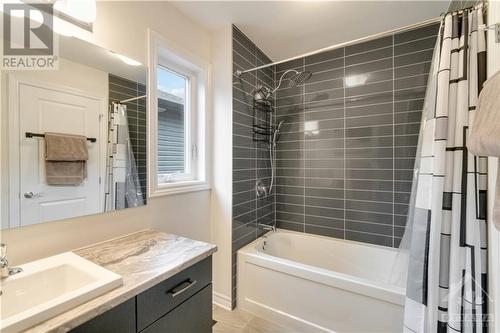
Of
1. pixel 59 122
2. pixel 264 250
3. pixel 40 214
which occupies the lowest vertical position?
pixel 264 250

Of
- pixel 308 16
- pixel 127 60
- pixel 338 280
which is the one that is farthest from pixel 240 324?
pixel 308 16

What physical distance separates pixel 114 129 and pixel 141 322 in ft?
3.35

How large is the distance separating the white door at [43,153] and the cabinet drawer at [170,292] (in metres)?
0.64

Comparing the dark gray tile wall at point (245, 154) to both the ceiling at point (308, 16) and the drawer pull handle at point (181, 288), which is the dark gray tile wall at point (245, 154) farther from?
the drawer pull handle at point (181, 288)

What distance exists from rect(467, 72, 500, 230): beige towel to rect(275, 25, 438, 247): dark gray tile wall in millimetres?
1474

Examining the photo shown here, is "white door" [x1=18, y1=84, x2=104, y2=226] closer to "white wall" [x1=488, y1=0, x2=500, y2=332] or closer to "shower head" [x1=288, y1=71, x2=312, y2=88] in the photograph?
"white wall" [x1=488, y1=0, x2=500, y2=332]

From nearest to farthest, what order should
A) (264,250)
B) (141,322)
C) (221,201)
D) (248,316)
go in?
(141,322), (248,316), (221,201), (264,250)

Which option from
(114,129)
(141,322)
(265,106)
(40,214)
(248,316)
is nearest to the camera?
(141,322)

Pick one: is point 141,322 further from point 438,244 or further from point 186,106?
point 186,106

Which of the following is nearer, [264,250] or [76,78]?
[76,78]

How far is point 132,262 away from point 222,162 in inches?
45.0

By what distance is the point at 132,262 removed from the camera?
3.42ft

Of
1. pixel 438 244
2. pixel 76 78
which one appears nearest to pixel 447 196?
pixel 438 244

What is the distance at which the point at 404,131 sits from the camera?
2.09 metres
